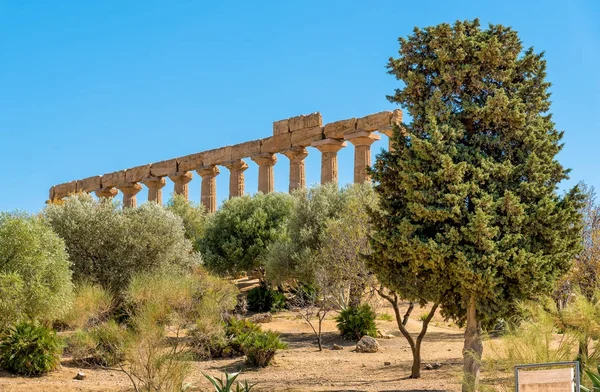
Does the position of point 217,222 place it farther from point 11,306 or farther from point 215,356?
point 11,306

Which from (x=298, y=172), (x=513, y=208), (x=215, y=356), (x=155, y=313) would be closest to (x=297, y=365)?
(x=215, y=356)

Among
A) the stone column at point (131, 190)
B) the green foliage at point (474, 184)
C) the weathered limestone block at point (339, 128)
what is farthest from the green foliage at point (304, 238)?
the stone column at point (131, 190)

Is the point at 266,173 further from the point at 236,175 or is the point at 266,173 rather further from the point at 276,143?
the point at 236,175

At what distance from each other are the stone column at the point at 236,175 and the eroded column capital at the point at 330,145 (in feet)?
24.0

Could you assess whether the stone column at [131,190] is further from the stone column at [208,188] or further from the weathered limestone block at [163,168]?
the stone column at [208,188]

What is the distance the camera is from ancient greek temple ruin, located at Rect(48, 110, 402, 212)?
3080 cm

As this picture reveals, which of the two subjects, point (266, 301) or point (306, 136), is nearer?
point (266, 301)

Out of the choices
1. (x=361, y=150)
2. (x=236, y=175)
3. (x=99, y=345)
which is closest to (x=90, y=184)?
(x=236, y=175)

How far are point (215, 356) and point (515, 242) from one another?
30.1 ft

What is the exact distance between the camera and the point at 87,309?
1823 centimetres

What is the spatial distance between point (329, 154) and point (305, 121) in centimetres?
254

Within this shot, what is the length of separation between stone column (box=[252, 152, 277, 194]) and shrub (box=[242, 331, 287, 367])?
19.6 meters

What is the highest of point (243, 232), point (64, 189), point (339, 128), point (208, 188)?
point (64, 189)

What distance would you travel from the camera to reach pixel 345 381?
14094 mm
